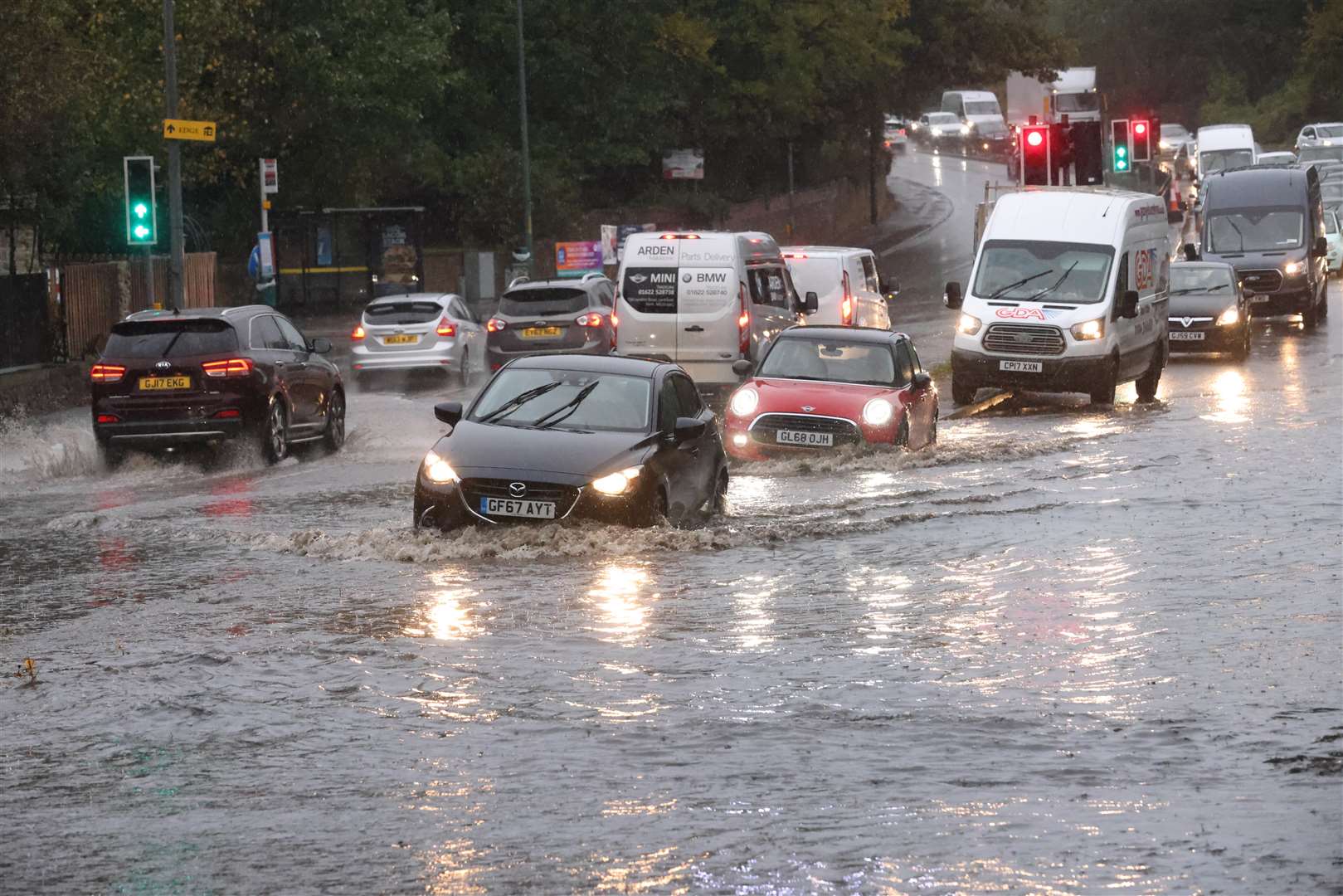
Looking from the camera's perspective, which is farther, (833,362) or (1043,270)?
(1043,270)

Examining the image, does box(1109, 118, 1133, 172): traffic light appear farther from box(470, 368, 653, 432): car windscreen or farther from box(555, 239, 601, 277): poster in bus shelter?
box(470, 368, 653, 432): car windscreen

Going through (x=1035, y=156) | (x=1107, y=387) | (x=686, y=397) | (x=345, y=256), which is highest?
(x=1035, y=156)

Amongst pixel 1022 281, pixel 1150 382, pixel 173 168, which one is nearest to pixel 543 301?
pixel 173 168

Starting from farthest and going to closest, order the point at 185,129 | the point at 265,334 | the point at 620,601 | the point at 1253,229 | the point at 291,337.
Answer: the point at 1253,229
the point at 185,129
the point at 291,337
the point at 265,334
the point at 620,601

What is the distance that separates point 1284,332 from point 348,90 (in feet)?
71.0

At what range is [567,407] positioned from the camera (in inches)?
607

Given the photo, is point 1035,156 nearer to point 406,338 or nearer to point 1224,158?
point 406,338

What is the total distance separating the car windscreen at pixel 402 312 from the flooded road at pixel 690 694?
14.3m

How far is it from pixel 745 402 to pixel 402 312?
1361 cm

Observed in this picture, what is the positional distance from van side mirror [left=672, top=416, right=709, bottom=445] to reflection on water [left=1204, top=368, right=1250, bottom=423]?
38.5ft

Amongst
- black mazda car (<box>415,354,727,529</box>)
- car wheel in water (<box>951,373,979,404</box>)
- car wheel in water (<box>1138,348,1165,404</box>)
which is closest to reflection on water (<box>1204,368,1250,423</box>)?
car wheel in water (<box>1138,348,1165,404</box>)

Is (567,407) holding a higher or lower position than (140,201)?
lower

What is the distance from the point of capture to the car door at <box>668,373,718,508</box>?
1591 cm

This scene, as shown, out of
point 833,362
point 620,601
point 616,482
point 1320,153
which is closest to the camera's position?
point 620,601
